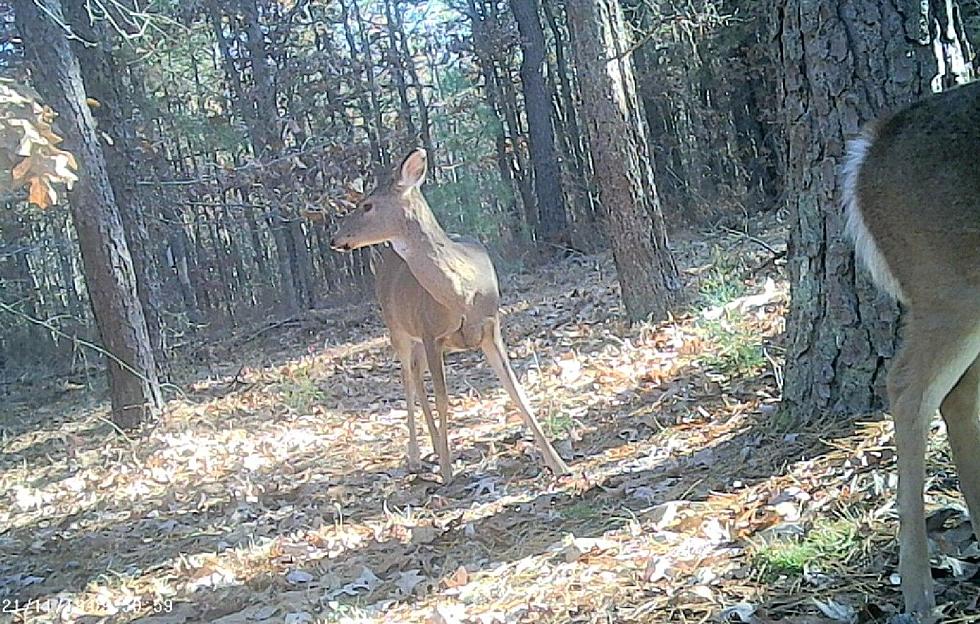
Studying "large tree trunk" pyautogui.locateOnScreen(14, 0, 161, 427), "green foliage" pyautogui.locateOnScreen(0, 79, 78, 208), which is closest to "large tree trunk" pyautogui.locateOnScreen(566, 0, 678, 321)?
"large tree trunk" pyautogui.locateOnScreen(14, 0, 161, 427)

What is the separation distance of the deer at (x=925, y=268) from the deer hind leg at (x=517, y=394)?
274cm

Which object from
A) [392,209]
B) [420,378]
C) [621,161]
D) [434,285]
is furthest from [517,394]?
[621,161]

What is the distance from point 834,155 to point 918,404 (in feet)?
4.95

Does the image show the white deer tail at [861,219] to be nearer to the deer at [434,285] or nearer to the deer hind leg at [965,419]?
the deer hind leg at [965,419]

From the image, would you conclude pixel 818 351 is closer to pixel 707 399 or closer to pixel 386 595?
pixel 707 399

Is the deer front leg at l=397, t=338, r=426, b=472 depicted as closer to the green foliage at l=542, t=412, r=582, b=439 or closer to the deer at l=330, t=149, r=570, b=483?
the deer at l=330, t=149, r=570, b=483

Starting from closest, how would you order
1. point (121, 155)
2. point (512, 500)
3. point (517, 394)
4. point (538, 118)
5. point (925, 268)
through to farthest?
point (925, 268) < point (512, 500) < point (517, 394) < point (121, 155) < point (538, 118)

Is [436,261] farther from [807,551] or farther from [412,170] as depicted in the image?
[807,551]

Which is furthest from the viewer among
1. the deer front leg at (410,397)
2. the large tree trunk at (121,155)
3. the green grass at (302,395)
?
the large tree trunk at (121,155)

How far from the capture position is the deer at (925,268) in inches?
106

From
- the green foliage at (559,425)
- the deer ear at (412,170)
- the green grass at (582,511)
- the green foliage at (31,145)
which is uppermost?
Answer: the green foliage at (31,145)

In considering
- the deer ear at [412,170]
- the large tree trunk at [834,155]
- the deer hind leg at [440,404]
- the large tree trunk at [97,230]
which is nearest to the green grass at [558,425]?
the deer hind leg at [440,404]

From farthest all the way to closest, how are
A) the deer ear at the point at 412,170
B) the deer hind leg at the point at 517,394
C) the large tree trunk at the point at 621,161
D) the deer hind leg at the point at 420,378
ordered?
the large tree trunk at the point at 621,161
the deer hind leg at the point at 420,378
the deer ear at the point at 412,170
the deer hind leg at the point at 517,394

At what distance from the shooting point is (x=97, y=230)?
8727 mm
